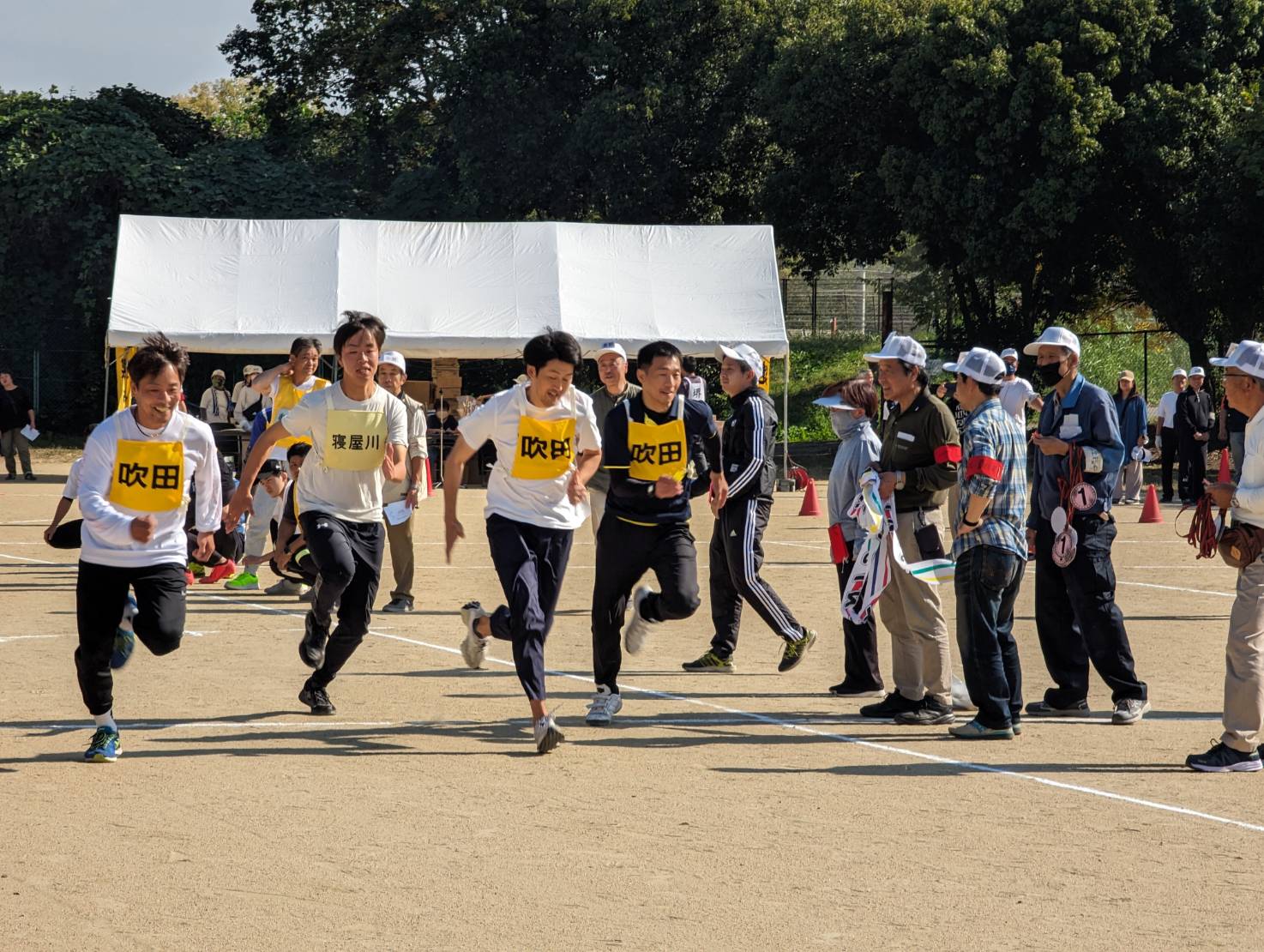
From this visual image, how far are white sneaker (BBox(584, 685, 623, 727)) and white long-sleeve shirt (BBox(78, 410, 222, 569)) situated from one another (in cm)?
202

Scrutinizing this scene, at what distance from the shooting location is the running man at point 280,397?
487 inches

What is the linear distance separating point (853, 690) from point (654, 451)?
74.2 inches

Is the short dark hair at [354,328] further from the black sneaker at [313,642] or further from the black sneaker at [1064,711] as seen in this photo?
the black sneaker at [1064,711]

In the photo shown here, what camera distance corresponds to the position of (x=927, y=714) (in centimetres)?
830

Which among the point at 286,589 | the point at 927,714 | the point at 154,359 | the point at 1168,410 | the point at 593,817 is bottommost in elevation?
the point at 593,817

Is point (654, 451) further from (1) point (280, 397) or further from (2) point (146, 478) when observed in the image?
(1) point (280, 397)

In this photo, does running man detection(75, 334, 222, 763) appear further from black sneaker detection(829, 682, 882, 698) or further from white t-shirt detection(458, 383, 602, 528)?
black sneaker detection(829, 682, 882, 698)

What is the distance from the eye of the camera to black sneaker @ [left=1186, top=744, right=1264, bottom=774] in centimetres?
715

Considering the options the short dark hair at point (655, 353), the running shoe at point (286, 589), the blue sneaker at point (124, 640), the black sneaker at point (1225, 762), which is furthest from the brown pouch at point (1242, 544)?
the running shoe at point (286, 589)

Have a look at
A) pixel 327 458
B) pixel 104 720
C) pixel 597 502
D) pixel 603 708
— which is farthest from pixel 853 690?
pixel 104 720

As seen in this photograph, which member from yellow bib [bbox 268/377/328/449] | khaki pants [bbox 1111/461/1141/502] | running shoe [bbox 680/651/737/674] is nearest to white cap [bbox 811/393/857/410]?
running shoe [bbox 680/651/737/674]

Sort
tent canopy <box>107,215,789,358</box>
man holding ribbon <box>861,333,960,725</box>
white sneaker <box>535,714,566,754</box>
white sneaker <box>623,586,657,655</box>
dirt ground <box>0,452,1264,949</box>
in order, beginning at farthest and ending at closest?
tent canopy <box>107,215,789,358</box> < white sneaker <box>623,586,657,655</box> < man holding ribbon <box>861,333,960,725</box> < white sneaker <box>535,714,566,754</box> < dirt ground <box>0,452,1264,949</box>

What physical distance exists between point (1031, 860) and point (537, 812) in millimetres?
1810

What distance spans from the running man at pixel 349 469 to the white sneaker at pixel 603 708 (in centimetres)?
116
